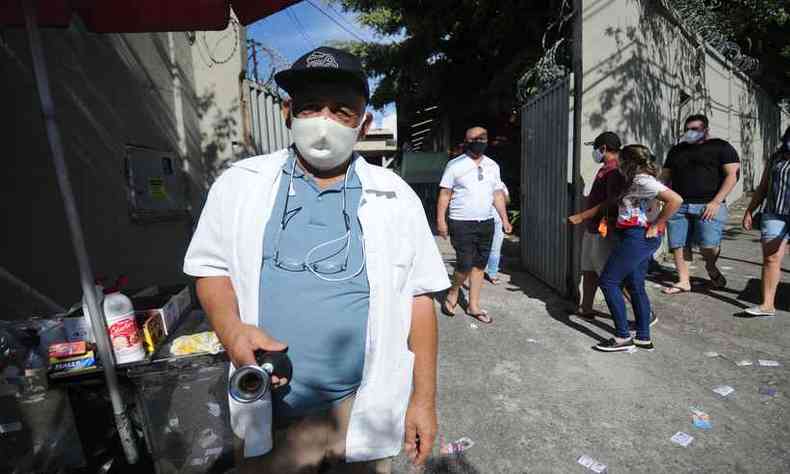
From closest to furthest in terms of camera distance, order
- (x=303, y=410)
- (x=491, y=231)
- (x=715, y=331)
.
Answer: (x=303, y=410), (x=715, y=331), (x=491, y=231)

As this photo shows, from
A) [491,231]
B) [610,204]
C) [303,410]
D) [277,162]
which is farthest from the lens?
[491,231]

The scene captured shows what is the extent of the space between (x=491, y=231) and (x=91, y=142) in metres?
3.90

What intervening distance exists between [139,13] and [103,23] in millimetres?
238

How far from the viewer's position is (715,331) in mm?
4164

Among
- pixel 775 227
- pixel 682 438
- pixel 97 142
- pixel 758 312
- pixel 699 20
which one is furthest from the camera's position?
pixel 699 20

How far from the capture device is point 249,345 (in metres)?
1.30

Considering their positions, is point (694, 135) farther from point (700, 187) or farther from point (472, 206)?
point (472, 206)

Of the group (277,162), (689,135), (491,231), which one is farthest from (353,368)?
(689,135)

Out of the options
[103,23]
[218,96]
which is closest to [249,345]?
[103,23]

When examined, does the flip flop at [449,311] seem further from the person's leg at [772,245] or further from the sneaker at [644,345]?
the person's leg at [772,245]

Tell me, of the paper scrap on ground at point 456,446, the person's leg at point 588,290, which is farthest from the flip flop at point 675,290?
the paper scrap on ground at point 456,446

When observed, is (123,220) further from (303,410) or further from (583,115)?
(583,115)

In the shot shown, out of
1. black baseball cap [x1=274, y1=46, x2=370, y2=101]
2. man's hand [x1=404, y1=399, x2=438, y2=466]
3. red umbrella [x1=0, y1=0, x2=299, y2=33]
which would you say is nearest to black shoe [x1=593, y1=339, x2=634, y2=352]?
man's hand [x1=404, y1=399, x2=438, y2=466]

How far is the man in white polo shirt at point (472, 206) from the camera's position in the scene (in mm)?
4566
